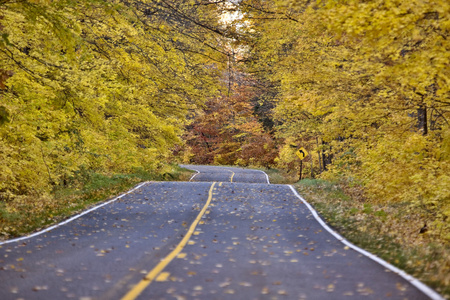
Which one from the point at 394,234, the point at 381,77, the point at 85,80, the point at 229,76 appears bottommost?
the point at 394,234

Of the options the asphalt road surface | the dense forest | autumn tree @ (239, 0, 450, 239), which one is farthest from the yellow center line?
autumn tree @ (239, 0, 450, 239)

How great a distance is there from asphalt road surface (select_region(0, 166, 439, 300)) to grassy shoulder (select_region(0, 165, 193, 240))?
74 cm

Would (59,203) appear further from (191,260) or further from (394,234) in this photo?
(394,234)

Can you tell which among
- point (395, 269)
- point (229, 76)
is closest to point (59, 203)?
point (229, 76)

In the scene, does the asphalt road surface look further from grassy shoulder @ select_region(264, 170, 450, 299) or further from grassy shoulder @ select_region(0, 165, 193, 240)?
grassy shoulder @ select_region(0, 165, 193, 240)

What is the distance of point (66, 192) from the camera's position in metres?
16.7

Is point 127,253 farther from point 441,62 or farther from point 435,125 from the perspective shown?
point 435,125

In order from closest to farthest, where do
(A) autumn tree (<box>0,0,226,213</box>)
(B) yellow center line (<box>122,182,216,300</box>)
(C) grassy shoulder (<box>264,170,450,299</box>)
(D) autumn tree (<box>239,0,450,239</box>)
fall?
(B) yellow center line (<box>122,182,216,300</box>)
(C) grassy shoulder (<box>264,170,450,299</box>)
(D) autumn tree (<box>239,0,450,239</box>)
(A) autumn tree (<box>0,0,226,213</box>)

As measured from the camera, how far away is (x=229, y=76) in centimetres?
1650

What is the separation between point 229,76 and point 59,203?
7014mm

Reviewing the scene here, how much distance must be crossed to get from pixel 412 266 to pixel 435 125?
9270 millimetres

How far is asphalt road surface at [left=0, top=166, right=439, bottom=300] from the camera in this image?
590 centimetres

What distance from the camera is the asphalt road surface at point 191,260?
19.4 feet

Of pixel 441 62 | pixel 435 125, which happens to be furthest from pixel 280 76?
pixel 441 62
